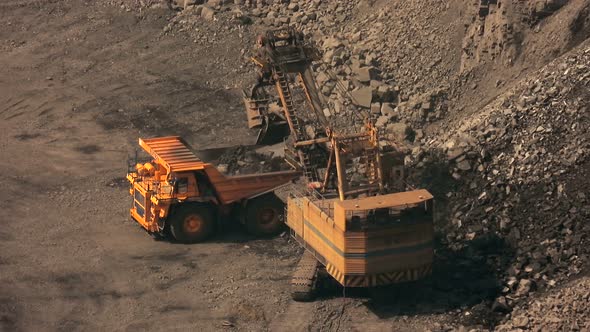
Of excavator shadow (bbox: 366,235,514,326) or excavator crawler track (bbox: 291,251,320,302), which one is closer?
excavator shadow (bbox: 366,235,514,326)

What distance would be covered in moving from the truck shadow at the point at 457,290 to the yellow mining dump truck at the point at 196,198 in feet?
14.0

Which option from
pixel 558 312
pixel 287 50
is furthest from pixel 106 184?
pixel 558 312

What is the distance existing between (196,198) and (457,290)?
708 cm

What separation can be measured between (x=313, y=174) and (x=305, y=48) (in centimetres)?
343

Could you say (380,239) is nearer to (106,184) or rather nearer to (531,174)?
(531,174)

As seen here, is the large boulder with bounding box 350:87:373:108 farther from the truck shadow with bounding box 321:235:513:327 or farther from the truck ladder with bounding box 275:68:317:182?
the truck shadow with bounding box 321:235:513:327

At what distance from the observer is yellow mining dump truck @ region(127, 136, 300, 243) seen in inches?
1146

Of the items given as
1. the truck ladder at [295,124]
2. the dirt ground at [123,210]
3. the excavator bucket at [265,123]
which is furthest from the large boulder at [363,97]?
the truck ladder at [295,124]

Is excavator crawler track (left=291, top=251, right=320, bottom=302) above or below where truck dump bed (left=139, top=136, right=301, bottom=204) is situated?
below

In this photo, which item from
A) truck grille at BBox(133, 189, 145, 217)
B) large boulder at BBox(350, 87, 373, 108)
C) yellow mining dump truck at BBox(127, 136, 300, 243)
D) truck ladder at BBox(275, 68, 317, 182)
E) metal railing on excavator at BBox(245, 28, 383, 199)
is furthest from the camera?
large boulder at BBox(350, 87, 373, 108)

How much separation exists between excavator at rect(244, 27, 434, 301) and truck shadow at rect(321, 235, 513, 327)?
0.73 meters

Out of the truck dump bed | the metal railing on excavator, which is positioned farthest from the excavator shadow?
the truck dump bed

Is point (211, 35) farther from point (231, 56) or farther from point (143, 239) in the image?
point (143, 239)

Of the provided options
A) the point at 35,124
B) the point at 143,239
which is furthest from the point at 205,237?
the point at 35,124
